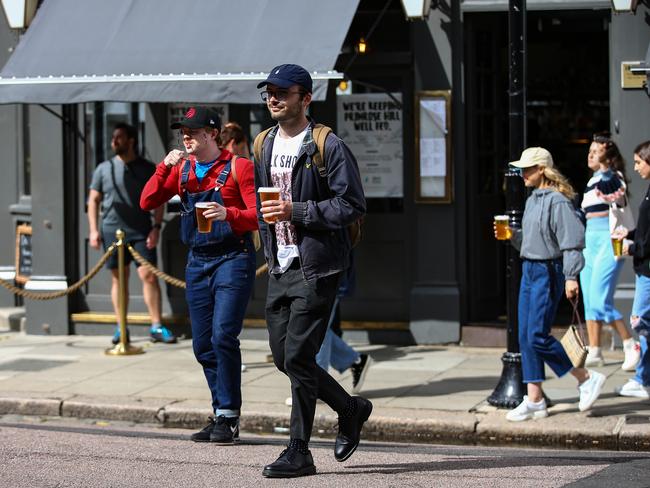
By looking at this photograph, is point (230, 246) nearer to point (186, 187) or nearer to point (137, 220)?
point (186, 187)

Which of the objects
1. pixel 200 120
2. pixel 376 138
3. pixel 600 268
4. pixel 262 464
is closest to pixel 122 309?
pixel 376 138

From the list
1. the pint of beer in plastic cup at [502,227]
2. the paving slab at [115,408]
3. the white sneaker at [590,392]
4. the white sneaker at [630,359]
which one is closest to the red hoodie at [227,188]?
the pint of beer in plastic cup at [502,227]

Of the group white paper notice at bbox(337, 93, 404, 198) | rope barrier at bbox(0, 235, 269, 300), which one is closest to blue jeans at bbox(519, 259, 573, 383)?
rope barrier at bbox(0, 235, 269, 300)

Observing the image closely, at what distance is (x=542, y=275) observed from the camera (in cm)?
846

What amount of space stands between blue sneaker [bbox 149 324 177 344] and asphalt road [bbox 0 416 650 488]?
157 inches

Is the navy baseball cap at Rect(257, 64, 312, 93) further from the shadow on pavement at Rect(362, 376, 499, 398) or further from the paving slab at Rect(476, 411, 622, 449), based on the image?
the shadow on pavement at Rect(362, 376, 499, 398)

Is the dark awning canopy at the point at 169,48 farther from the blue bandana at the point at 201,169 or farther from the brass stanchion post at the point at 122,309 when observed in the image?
the blue bandana at the point at 201,169

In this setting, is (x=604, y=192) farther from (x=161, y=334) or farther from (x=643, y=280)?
(x=161, y=334)

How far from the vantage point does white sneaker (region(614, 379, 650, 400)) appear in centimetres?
916

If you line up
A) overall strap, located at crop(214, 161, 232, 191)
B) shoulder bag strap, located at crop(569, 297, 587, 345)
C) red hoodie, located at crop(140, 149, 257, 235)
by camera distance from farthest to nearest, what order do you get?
shoulder bag strap, located at crop(569, 297, 587, 345) → overall strap, located at crop(214, 161, 232, 191) → red hoodie, located at crop(140, 149, 257, 235)

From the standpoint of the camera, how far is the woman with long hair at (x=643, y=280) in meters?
8.92

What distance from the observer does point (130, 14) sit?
39.3 feet

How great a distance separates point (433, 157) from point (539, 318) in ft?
12.2

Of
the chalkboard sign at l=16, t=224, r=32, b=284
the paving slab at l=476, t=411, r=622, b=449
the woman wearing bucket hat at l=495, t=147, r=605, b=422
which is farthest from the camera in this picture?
the chalkboard sign at l=16, t=224, r=32, b=284
